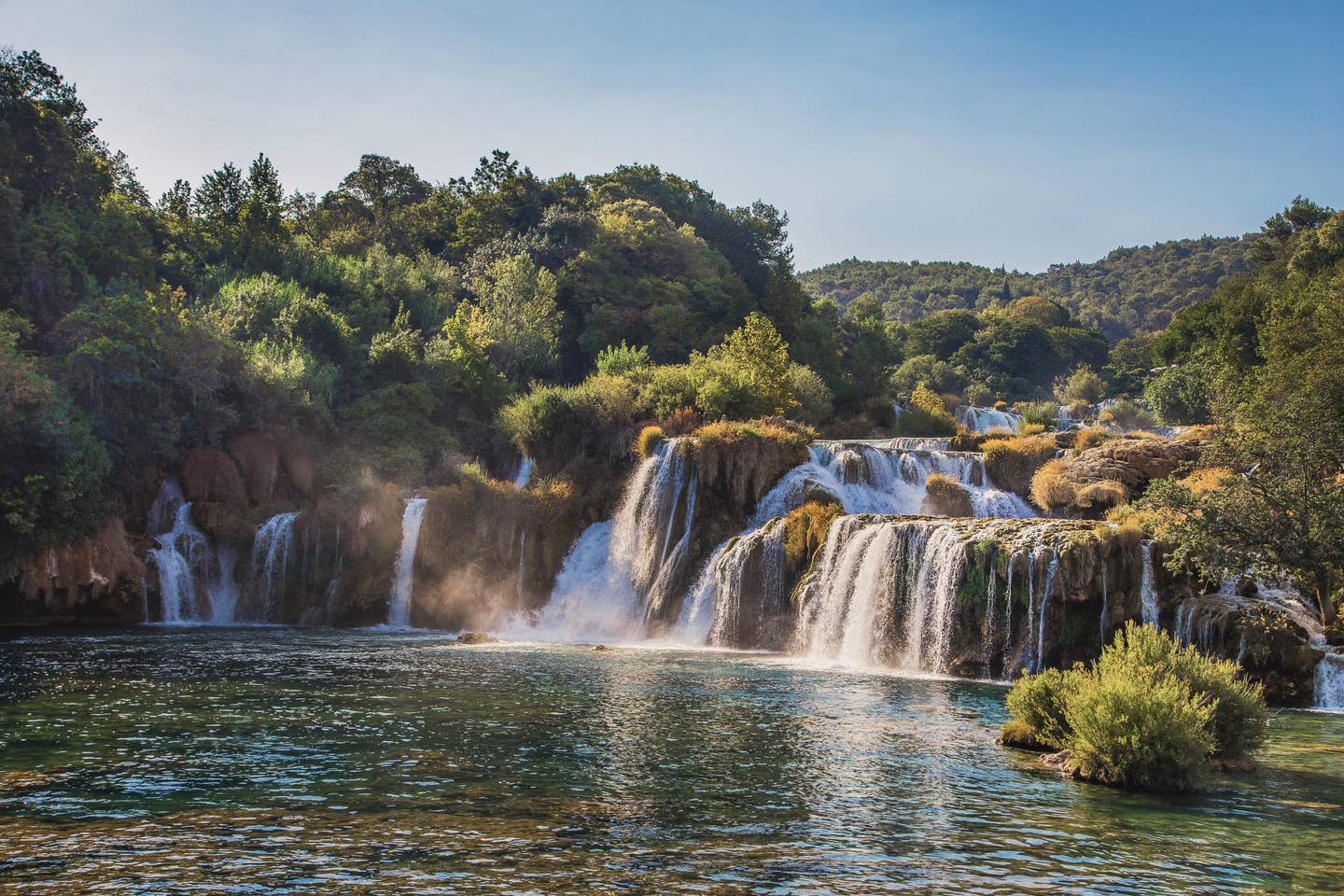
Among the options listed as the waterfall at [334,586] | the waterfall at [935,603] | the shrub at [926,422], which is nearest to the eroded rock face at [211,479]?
the waterfall at [334,586]

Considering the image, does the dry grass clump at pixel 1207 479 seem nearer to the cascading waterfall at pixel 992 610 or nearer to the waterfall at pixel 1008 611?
the waterfall at pixel 1008 611

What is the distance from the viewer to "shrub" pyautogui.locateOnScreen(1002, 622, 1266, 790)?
15070mm

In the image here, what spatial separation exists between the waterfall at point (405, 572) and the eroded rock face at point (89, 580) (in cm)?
942

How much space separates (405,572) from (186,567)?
28.2 feet

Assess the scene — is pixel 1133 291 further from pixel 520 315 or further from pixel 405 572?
pixel 405 572

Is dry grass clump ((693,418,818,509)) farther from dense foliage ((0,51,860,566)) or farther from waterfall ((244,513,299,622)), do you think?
waterfall ((244,513,299,622))

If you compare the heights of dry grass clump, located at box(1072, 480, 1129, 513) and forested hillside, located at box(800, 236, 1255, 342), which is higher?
forested hillside, located at box(800, 236, 1255, 342)

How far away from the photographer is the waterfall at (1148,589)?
2598cm

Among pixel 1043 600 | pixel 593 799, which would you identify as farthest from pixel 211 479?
pixel 593 799

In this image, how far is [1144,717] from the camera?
15.1m

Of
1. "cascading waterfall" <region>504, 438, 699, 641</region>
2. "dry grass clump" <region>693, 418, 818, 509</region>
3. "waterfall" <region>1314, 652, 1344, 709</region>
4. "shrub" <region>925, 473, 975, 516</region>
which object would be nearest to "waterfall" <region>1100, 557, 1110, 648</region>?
"waterfall" <region>1314, 652, 1344, 709</region>

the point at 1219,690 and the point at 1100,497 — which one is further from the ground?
the point at 1100,497

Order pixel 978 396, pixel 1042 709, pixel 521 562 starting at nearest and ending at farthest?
pixel 1042 709 → pixel 521 562 → pixel 978 396

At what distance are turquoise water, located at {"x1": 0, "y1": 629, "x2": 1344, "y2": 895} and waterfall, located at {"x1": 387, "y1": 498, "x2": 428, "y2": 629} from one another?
18.2 m
